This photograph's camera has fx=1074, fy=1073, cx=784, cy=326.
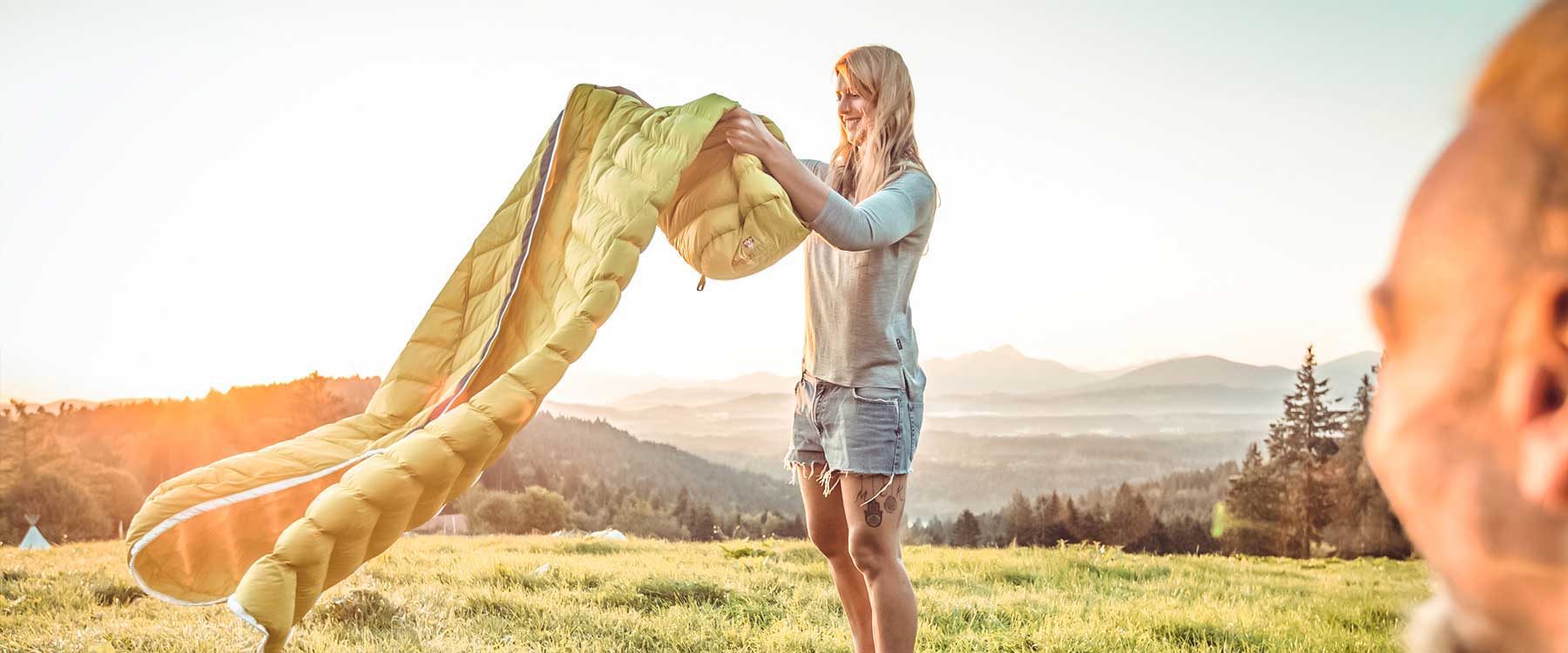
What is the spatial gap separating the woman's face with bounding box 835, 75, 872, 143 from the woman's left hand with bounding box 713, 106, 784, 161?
0.85ft

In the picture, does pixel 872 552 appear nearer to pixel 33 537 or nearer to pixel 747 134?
pixel 747 134

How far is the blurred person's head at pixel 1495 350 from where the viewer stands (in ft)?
0.78

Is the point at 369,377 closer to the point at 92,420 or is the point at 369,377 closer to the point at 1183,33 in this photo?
the point at 92,420

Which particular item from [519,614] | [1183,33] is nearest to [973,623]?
[519,614]

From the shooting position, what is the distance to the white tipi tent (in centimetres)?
458

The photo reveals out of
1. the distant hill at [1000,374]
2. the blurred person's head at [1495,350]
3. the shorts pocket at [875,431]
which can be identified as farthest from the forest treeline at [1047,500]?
the blurred person's head at [1495,350]

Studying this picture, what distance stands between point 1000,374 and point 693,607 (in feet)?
9.82

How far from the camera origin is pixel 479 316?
89.3 inches

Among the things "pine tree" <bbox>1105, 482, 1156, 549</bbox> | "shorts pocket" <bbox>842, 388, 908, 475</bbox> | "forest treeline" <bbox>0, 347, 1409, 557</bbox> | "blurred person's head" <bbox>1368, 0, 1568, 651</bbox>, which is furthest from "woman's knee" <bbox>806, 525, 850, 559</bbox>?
"pine tree" <bbox>1105, 482, 1156, 549</bbox>

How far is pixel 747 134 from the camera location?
199 centimetres

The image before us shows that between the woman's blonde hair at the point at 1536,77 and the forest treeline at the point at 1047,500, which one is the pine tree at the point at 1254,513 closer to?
the forest treeline at the point at 1047,500

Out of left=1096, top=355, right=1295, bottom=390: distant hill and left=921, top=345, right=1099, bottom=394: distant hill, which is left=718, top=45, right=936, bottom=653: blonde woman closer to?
left=921, top=345, right=1099, bottom=394: distant hill

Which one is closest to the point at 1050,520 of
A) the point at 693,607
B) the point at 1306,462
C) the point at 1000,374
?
the point at 1000,374

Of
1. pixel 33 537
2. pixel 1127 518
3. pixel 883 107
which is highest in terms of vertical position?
pixel 883 107
